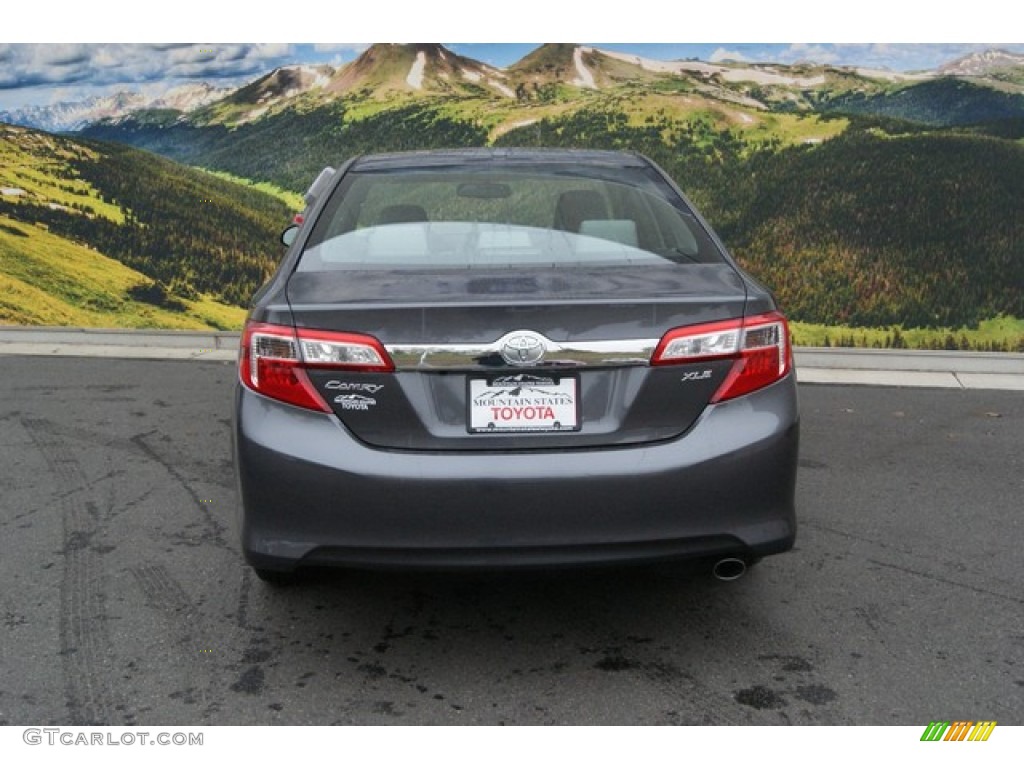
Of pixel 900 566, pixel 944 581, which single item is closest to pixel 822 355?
pixel 900 566

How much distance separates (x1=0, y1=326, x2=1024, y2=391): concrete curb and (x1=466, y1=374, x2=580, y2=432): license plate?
5.95 metres

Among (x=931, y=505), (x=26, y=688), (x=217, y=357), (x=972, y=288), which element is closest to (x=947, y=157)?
(x=972, y=288)

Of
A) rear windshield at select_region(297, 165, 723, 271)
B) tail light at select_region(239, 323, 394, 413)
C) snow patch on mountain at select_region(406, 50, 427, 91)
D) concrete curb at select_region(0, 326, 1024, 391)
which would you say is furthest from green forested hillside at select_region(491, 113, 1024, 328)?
tail light at select_region(239, 323, 394, 413)

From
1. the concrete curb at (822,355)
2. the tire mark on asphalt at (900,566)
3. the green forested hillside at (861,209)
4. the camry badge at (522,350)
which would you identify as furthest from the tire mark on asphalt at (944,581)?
the green forested hillside at (861,209)

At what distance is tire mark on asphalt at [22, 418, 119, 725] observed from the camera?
334 cm

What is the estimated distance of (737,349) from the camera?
338cm

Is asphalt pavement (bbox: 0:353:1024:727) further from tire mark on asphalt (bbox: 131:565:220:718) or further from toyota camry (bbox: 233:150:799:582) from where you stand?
toyota camry (bbox: 233:150:799:582)

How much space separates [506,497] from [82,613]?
173cm

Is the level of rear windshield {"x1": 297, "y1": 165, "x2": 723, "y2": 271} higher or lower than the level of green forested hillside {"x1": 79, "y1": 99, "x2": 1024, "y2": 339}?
higher

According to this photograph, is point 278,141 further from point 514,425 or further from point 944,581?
point 514,425

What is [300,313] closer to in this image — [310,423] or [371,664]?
[310,423]

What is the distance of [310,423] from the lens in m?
3.31

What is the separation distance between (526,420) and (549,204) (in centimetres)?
145
